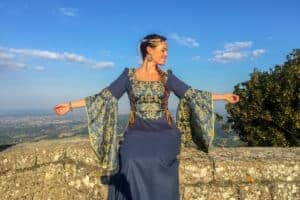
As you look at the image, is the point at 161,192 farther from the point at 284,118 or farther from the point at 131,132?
the point at 284,118

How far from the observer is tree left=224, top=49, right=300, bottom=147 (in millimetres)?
22078

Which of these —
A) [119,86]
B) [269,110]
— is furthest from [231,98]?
[269,110]

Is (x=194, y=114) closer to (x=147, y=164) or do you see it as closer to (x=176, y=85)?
(x=176, y=85)

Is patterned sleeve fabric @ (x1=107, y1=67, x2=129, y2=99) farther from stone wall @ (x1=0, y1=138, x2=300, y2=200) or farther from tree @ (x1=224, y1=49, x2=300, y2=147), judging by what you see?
tree @ (x1=224, y1=49, x2=300, y2=147)

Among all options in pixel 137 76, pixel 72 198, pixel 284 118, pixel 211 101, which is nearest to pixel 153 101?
pixel 137 76

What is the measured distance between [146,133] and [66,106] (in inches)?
39.2

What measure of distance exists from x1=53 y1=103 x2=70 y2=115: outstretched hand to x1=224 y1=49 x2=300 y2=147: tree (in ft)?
59.7

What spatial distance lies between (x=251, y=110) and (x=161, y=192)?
19103mm

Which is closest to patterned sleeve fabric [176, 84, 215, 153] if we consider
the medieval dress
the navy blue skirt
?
the medieval dress

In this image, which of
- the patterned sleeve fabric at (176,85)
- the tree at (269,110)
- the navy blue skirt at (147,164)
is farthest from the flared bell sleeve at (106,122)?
the tree at (269,110)

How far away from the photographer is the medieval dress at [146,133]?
4.55 m

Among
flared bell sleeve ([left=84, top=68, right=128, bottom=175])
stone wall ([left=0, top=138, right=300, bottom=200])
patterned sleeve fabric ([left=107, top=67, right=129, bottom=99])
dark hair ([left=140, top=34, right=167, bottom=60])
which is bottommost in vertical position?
stone wall ([left=0, top=138, right=300, bottom=200])

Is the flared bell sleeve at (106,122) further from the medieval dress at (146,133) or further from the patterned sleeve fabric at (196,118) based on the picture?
the patterned sleeve fabric at (196,118)

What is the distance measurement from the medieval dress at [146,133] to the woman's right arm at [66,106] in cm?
8
